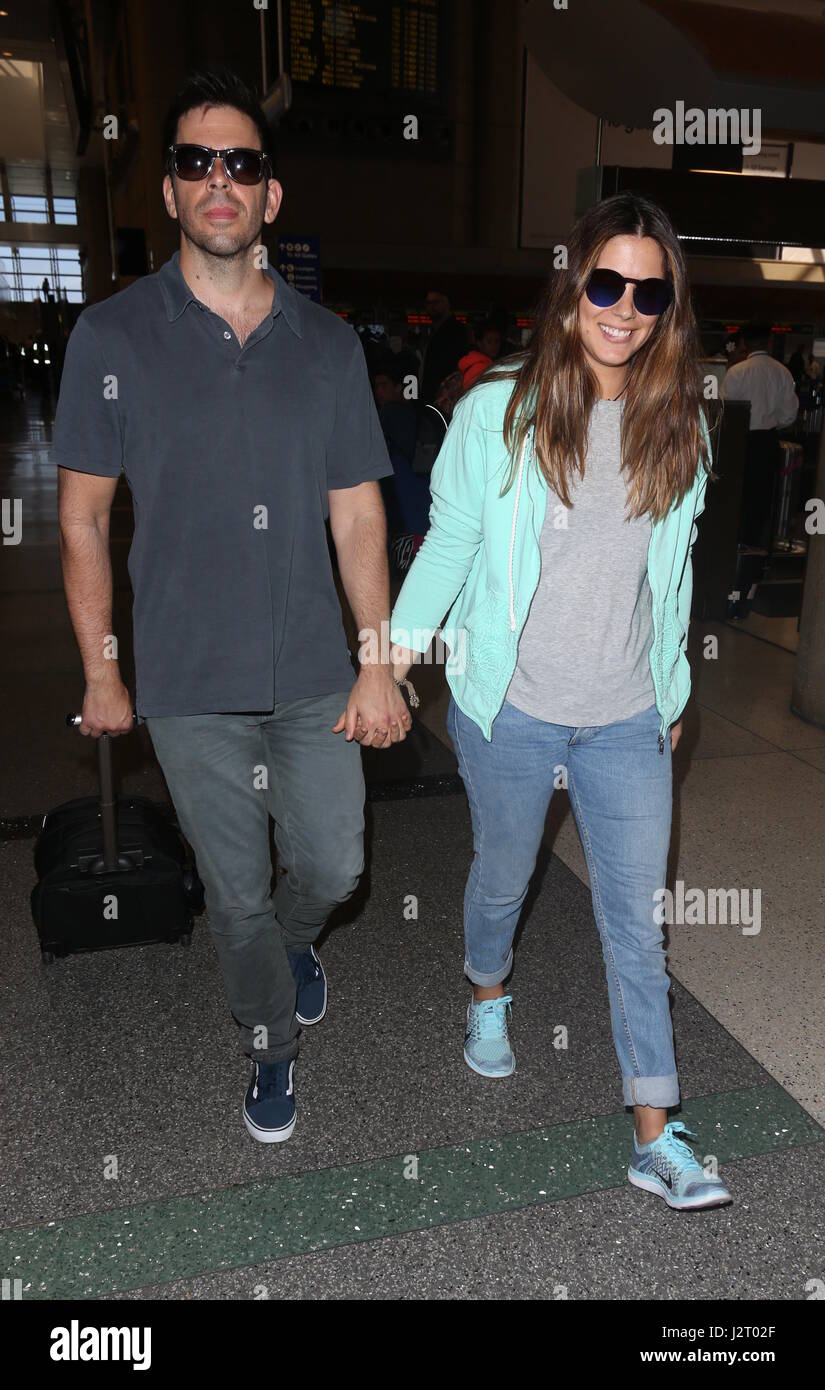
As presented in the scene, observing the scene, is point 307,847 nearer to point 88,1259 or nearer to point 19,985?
point 88,1259

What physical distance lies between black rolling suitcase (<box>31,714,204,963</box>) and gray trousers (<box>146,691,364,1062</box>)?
811 millimetres

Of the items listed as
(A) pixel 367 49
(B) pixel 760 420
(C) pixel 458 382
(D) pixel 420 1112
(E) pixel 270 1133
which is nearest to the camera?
(E) pixel 270 1133

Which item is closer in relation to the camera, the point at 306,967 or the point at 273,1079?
the point at 273,1079

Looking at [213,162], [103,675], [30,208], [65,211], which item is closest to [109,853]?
[103,675]

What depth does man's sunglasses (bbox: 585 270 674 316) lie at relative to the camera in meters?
2.05

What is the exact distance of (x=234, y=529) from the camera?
2252 millimetres

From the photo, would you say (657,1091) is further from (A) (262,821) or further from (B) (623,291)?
(B) (623,291)

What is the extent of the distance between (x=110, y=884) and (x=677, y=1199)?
6.00 ft

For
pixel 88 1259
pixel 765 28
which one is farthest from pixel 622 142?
pixel 88 1259

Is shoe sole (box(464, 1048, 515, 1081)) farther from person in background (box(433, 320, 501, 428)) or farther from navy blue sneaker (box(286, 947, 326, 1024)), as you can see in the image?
person in background (box(433, 320, 501, 428))

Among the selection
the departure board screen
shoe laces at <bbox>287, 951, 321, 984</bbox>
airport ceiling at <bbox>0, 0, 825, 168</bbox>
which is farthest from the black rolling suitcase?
the departure board screen

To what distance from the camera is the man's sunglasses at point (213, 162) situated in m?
2.16

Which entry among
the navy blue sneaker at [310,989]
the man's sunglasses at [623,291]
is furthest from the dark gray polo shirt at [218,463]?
the navy blue sneaker at [310,989]
